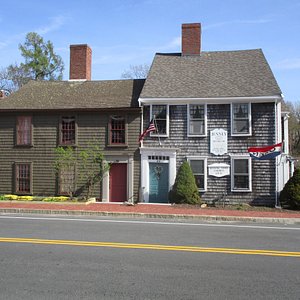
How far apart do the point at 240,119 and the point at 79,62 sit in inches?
418

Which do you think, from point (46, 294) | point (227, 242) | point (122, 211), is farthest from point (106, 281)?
point (122, 211)

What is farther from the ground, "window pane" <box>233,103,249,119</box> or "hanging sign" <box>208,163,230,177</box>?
"window pane" <box>233,103,249,119</box>

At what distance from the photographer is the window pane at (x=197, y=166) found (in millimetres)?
19641

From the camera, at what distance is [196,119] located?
778 inches

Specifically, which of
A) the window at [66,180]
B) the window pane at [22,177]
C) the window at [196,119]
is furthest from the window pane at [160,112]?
the window pane at [22,177]

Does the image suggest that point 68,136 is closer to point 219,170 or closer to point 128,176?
point 128,176

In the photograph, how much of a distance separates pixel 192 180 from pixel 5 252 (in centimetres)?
1203

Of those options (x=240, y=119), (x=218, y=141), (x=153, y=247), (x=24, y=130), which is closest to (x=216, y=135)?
(x=218, y=141)

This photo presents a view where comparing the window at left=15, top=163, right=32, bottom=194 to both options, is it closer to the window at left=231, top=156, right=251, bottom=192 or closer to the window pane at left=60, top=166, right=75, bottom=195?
the window pane at left=60, top=166, right=75, bottom=195

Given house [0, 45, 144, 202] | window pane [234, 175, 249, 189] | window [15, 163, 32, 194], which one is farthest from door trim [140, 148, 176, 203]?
window [15, 163, 32, 194]

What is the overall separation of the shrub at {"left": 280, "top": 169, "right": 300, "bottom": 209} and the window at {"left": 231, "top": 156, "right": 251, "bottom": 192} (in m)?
2.02

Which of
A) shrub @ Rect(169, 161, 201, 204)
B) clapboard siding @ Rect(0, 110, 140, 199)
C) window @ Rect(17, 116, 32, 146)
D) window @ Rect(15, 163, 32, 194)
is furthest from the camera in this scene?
window @ Rect(17, 116, 32, 146)

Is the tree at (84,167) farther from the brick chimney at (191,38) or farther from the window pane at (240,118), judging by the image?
the brick chimney at (191,38)

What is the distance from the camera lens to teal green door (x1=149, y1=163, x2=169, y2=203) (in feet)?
65.2
